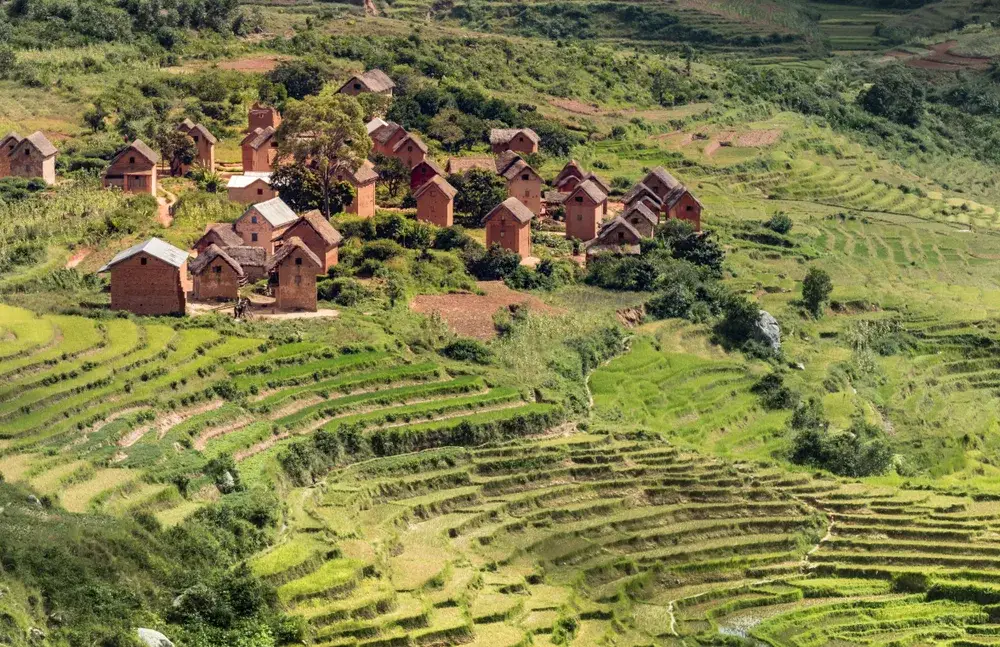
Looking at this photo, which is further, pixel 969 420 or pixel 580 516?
pixel 969 420

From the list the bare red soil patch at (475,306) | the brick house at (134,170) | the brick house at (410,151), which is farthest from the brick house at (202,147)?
the bare red soil patch at (475,306)

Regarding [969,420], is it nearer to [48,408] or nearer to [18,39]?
[48,408]

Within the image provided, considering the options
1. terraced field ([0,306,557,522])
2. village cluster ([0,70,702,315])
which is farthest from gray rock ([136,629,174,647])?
village cluster ([0,70,702,315])

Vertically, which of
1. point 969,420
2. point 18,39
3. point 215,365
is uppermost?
point 18,39

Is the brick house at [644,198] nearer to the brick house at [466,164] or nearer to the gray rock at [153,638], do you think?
the brick house at [466,164]

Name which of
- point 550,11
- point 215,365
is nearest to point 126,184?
point 215,365
